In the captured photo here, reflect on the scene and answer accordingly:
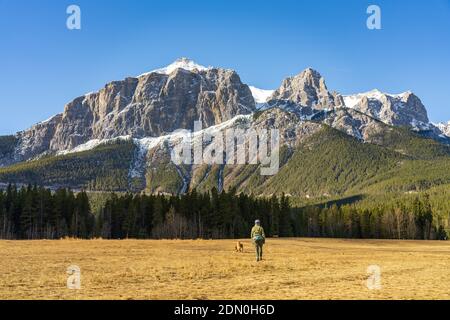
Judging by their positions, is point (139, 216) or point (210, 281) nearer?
point (210, 281)

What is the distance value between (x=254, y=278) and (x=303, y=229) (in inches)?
5518

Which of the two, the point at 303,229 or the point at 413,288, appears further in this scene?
the point at 303,229

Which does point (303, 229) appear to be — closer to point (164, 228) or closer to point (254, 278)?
point (164, 228)

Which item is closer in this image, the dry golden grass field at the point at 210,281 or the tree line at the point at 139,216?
the dry golden grass field at the point at 210,281

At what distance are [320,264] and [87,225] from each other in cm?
10252

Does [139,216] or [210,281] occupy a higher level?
[139,216]

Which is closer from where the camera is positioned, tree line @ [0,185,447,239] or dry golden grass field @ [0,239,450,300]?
dry golden grass field @ [0,239,450,300]

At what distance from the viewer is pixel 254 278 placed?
28812mm

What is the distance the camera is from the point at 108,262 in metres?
38.3

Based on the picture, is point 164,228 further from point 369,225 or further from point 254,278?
point 254,278
